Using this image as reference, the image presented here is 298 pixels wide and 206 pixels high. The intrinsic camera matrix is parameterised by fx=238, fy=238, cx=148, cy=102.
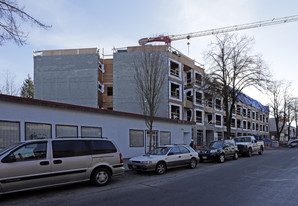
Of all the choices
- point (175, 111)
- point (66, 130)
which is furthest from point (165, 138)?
point (175, 111)

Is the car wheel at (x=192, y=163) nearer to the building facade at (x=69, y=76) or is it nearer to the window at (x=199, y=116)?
the building facade at (x=69, y=76)

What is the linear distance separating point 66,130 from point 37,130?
1.85 meters

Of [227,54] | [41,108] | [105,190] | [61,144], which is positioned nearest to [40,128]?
[41,108]

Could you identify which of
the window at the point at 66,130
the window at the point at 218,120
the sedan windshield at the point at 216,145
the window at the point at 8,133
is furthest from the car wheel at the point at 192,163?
the window at the point at 218,120

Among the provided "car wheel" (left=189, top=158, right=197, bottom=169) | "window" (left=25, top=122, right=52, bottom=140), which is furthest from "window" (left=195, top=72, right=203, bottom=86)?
"window" (left=25, top=122, right=52, bottom=140)

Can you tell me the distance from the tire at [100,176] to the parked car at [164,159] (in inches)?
102

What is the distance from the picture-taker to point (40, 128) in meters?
13.2

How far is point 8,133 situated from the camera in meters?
11.8

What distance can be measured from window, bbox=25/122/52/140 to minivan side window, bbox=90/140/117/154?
19.3ft

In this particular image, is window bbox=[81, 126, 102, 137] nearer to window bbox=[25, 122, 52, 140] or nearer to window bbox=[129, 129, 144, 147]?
window bbox=[25, 122, 52, 140]

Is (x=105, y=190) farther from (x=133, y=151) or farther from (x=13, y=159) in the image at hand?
(x=133, y=151)

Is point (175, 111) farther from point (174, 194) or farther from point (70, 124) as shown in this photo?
point (174, 194)

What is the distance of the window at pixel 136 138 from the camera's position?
1945cm

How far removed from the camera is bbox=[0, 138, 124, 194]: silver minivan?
6789mm
